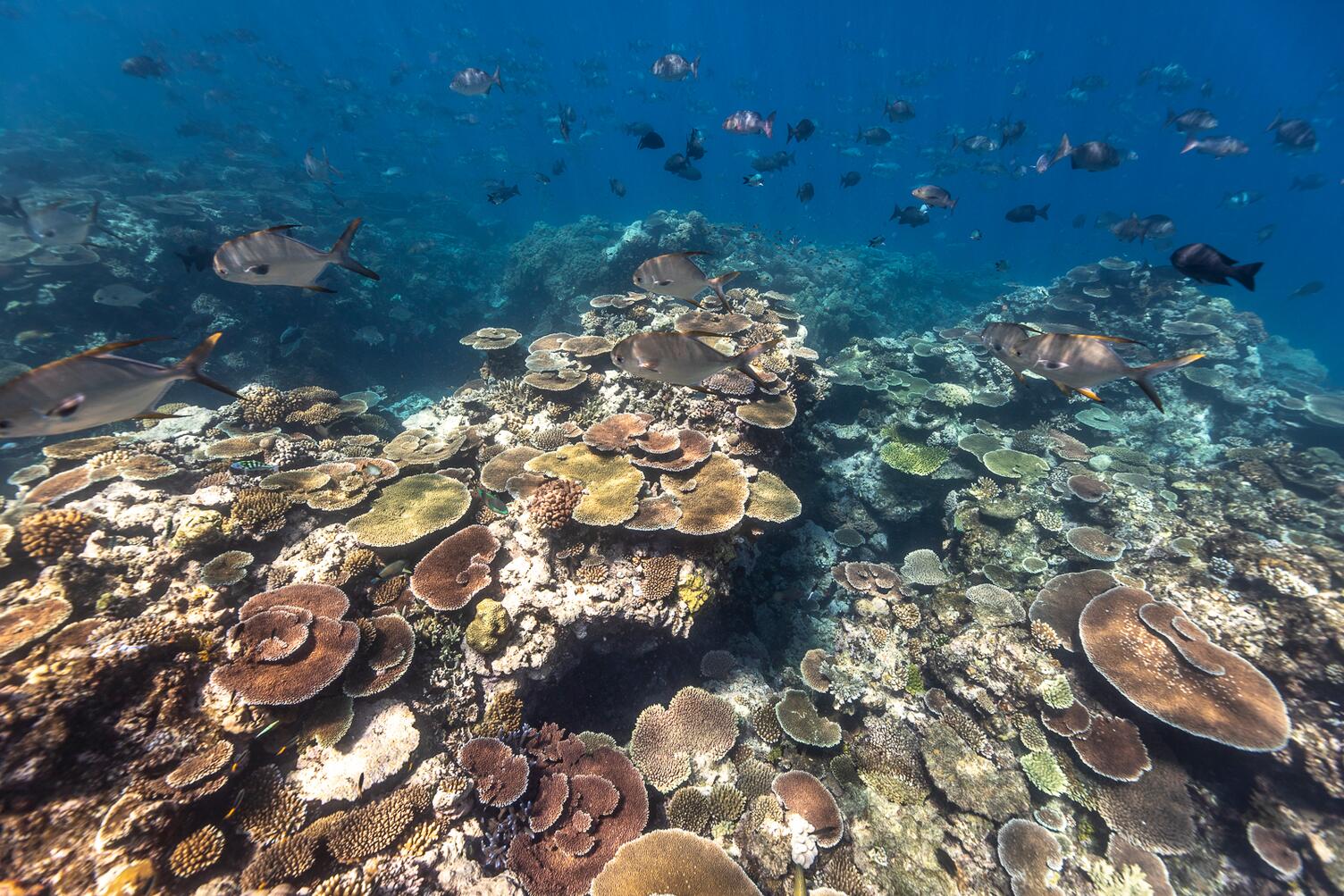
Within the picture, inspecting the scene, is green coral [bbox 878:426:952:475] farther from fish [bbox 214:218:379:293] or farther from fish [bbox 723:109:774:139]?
fish [bbox 214:218:379:293]

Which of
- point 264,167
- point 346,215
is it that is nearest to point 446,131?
point 264,167

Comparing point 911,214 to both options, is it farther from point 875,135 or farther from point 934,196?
point 875,135

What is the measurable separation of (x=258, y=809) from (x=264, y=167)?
33556 mm

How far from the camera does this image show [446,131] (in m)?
71.3

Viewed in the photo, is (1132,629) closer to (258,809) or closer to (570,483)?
(570,483)

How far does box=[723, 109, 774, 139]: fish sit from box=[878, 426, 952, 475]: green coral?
6.43 m

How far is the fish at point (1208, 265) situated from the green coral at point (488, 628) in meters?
8.30

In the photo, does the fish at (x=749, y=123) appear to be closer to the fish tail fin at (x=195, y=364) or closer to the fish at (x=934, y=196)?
the fish at (x=934, y=196)

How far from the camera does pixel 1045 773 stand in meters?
5.05

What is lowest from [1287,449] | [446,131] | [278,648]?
[278,648]

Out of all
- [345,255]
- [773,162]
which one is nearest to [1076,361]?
[345,255]

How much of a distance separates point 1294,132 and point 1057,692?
1649cm

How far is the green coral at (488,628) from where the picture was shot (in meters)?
4.16

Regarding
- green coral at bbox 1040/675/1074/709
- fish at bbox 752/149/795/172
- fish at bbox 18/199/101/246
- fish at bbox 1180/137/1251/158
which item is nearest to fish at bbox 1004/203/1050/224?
fish at bbox 1180/137/1251/158
